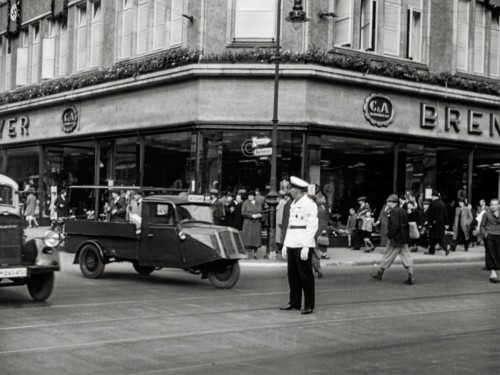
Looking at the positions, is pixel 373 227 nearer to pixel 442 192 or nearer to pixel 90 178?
pixel 442 192

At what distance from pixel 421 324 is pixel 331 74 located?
14785 mm

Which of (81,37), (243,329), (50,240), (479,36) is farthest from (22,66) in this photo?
(243,329)

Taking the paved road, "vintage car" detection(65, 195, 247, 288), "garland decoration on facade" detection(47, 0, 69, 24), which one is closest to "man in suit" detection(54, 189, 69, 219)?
"garland decoration on facade" detection(47, 0, 69, 24)

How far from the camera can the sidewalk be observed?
19.2 metres

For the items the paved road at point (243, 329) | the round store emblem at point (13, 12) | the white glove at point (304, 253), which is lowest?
the paved road at point (243, 329)

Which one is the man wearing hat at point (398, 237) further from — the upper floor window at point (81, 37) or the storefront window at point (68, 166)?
the upper floor window at point (81, 37)

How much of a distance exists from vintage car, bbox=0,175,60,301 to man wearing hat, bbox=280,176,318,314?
136 inches

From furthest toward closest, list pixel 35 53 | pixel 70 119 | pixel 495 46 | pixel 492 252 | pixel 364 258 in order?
1. pixel 35 53
2. pixel 70 119
3. pixel 495 46
4. pixel 364 258
5. pixel 492 252

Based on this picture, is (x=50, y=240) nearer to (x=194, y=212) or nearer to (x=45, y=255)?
(x=45, y=255)

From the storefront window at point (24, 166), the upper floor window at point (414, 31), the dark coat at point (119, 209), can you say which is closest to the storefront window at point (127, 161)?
the storefront window at point (24, 166)

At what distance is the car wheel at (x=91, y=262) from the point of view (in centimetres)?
1470

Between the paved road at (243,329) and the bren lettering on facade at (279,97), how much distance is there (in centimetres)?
839

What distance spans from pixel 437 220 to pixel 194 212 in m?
10.9

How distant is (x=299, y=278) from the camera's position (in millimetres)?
10992
